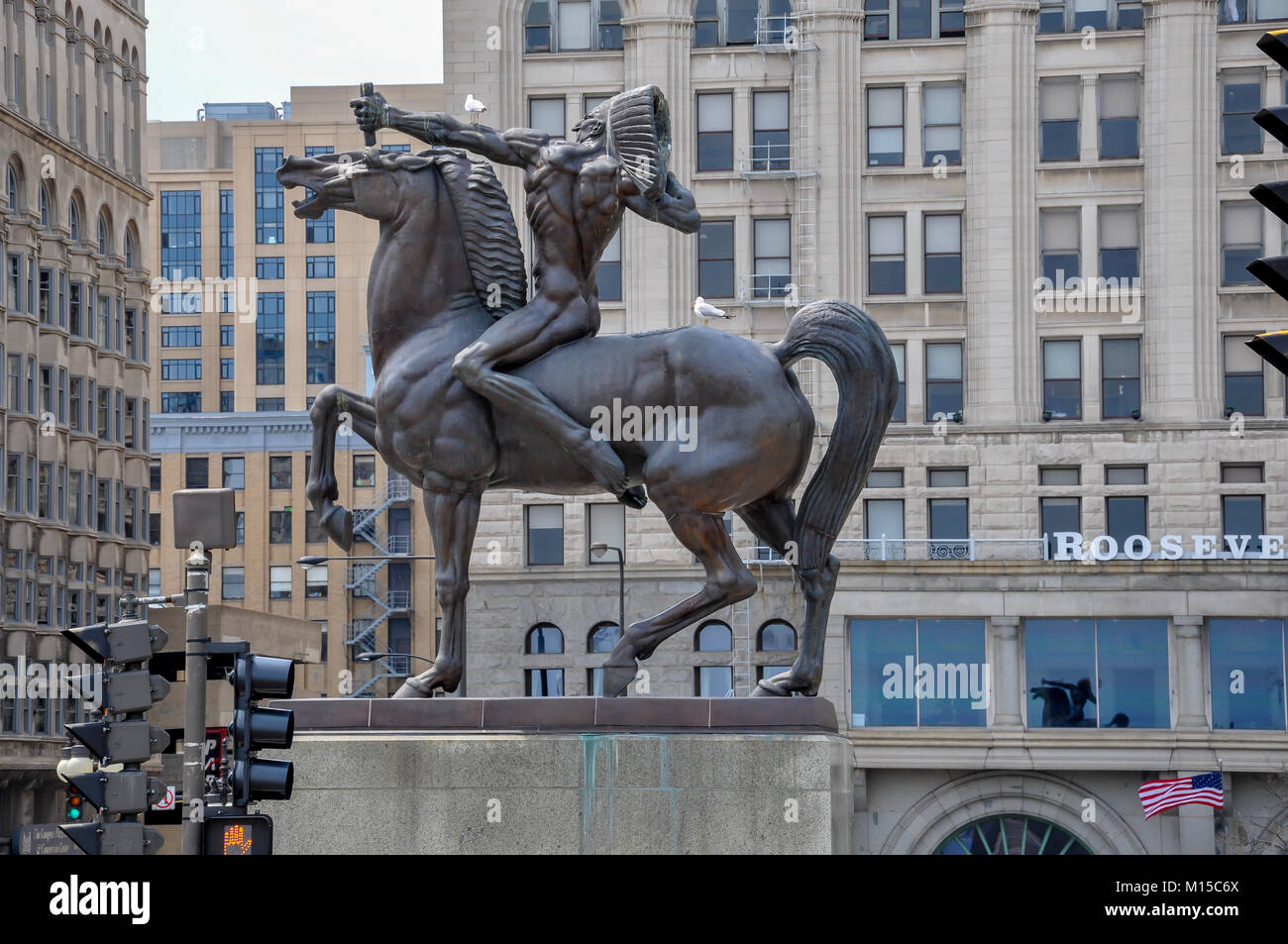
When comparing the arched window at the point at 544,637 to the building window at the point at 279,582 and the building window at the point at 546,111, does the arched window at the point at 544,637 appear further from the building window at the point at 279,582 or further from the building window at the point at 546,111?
the building window at the point at 279,582

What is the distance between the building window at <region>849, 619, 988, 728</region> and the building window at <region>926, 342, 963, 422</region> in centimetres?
606

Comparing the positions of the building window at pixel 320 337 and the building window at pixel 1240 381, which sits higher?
the building window at pixel 320 337

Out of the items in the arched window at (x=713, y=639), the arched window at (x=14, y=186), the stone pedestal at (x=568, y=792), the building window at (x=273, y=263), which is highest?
the building window at (x=273, y=263)

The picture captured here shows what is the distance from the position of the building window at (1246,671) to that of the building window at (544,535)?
18146 millimetres

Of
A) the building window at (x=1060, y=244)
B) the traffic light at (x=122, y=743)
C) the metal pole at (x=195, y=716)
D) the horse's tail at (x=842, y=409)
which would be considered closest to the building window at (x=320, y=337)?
the building window at (x=1060, y=244)

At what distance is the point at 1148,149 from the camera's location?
61.2m

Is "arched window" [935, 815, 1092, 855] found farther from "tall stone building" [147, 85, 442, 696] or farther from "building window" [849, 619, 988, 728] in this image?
"tall stone building" [147, 85, 442, 696]

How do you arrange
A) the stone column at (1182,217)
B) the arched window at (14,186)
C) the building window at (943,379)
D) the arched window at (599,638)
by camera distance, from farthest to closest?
the arched window at (14,186) < the arched window at (599,638) < the building window at (943,379) < the stone column at (1182,217)

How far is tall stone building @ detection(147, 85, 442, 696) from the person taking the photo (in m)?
133

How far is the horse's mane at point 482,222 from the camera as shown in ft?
51.8

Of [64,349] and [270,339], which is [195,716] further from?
[270,339]

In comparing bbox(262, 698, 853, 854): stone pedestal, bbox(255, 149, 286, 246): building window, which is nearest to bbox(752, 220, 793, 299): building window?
bbox(262, 698, 853, 854): stone pedestal
